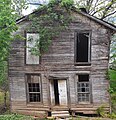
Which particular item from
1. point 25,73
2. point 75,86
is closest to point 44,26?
point 25,73

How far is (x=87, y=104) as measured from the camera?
752 inches

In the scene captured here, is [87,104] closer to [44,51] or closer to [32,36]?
[44,51]

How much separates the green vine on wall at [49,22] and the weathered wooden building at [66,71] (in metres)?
0.43

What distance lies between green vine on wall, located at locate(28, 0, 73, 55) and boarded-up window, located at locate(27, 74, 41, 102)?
6.72 ft

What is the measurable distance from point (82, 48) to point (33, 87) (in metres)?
4.61

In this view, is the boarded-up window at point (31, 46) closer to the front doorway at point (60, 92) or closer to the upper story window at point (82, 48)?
the front doorway at point (60, 92)

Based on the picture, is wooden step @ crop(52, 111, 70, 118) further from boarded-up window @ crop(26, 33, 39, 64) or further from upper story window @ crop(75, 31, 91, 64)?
boarded-up window @ crop(26, 33, 39, 64)

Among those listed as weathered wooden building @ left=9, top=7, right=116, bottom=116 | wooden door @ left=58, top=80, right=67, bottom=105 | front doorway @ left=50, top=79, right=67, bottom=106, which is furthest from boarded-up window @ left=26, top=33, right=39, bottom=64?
wooden door @ left=58, top=80, right=67, bottom=105

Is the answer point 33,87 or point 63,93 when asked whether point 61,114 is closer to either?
point 63,93

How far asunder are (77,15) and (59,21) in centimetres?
135

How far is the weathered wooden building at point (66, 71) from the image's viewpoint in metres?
18.9

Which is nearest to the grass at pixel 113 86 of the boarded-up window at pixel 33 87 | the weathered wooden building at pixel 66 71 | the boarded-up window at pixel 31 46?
the weathered wooden building at pixel 66 71

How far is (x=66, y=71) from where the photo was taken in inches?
752

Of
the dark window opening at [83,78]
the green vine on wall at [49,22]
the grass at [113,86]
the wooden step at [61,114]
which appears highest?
the green vine on wall at [49,22]
